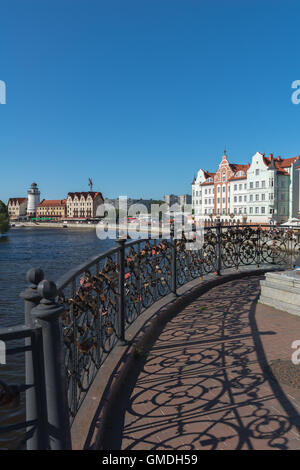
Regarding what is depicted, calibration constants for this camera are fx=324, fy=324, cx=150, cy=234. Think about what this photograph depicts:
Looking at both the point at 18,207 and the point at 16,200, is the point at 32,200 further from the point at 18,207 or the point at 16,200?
the point at 16,200

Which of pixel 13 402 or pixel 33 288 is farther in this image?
pixel 33 288

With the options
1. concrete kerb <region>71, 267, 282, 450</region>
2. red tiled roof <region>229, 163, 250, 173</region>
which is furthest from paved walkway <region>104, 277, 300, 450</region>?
red tiled roof <region>229, 163, 250, 173</region>

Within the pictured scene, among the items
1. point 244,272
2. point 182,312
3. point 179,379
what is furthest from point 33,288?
point 244,272

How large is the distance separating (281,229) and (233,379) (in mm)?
7264

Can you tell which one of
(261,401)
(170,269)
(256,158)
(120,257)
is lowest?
(261,401)

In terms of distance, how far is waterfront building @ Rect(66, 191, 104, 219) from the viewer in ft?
447

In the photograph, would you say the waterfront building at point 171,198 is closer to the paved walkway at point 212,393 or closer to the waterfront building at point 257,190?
the waterfront building at point 257,190

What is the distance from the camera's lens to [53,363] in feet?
5.50

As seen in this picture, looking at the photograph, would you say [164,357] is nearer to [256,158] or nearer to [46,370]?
[46,370]

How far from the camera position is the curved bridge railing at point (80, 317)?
1652 millimetres

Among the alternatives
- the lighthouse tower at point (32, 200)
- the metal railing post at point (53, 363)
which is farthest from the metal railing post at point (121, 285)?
the lighthouse tower at point (32, 200)

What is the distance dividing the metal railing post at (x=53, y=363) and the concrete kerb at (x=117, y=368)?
698 millimetres

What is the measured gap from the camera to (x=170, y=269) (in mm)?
6488

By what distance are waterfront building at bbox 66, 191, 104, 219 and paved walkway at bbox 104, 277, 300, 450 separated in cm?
13340
